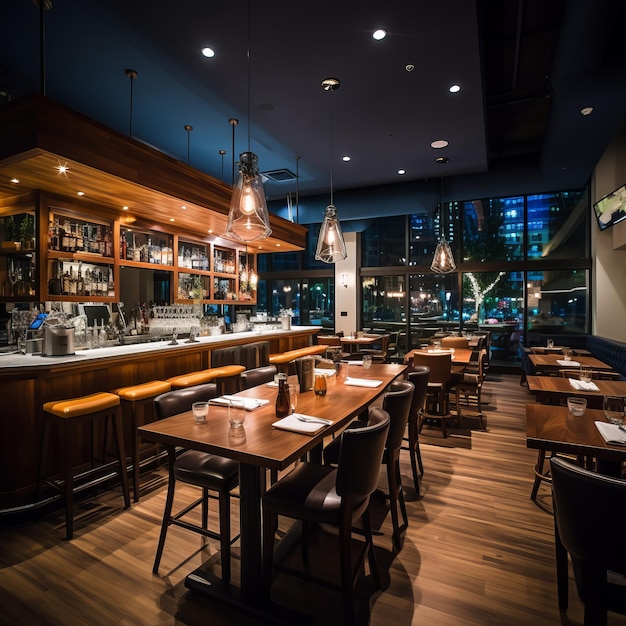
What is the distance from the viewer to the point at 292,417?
6.86 ft

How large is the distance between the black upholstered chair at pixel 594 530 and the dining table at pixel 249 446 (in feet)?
3.21

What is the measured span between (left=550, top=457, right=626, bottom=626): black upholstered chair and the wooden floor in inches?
25.8

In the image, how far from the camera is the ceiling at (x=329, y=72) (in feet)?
9.70

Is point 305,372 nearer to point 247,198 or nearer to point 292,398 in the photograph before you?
point 292,398

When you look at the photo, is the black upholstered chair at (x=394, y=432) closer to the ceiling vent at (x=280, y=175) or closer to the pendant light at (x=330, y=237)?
the pendant light at (x=330, y=237)

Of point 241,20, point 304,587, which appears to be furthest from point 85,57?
point 304,587

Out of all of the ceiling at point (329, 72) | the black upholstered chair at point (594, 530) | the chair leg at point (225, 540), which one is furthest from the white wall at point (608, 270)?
the chair leg at point (225, 540)

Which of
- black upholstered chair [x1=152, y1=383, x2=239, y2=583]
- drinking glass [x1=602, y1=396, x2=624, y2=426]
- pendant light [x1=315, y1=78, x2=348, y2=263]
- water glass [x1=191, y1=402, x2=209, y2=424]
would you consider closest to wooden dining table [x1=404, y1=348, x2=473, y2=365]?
pendant light [x1=315, y1=78, x2=348, y2=263]

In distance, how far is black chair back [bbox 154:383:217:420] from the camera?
2.37 m

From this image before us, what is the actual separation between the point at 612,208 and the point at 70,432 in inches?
290

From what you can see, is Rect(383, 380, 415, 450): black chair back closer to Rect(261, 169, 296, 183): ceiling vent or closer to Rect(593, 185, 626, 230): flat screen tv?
Rect(261, 169, 296, 183): ceiling vent

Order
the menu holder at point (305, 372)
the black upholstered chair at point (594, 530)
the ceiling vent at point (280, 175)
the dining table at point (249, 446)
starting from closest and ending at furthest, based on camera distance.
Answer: the black upholstered chair at point (594, 530), the dining table at point (249, 446), the menu holder at point (305, 372), the ceiling vent at point (280, 175)

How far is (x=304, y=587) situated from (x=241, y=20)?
3.75 m

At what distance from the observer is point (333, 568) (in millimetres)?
2207
